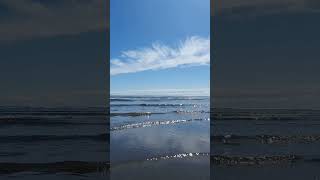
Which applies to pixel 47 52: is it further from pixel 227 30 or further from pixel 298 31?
pixel 298 31

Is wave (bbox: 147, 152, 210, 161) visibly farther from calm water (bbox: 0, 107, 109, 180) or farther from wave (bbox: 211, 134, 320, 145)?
wave (bbox: 211, 134, 320, 145)

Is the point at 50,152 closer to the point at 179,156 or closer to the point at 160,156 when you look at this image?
the point at 160,156

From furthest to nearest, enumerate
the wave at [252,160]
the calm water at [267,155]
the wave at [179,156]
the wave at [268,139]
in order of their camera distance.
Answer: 1. the wave at [268,139]
2. the wave at [179,156]
3. the wave at [252,160]
4. the calm water at [267,155]

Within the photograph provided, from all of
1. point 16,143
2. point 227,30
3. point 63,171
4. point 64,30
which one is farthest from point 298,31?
point 16,143

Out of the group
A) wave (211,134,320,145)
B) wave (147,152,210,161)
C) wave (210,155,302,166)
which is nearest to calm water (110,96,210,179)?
wave (147,152,210,161)

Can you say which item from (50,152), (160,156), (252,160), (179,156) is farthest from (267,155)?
(50,152)

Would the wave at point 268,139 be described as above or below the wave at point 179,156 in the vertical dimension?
below

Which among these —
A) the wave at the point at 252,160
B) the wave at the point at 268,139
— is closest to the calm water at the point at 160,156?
the wave at the point at 252,160

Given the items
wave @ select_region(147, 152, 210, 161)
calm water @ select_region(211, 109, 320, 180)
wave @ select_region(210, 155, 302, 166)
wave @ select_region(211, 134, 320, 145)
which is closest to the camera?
calm water @ select_region(211, 109, 320, 180)

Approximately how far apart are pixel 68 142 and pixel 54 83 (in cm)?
132

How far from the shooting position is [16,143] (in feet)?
30.6

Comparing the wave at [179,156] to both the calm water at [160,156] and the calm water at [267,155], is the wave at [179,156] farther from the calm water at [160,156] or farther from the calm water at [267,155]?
the calm water at [267,155]

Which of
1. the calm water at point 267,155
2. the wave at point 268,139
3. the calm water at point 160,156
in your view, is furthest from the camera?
the wave at point 268,139

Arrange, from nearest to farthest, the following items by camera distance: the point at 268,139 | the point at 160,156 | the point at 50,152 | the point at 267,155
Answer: the point at 160,156
the point at 267,155
the point at 50,152
the point at 268,139
